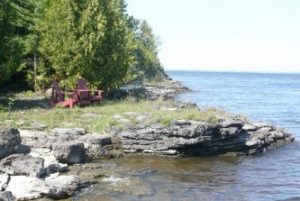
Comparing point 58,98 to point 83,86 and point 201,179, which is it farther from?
point 201,179

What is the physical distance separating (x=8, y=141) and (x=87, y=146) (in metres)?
4.19

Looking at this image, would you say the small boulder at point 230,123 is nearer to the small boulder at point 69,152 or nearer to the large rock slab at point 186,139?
the large rock slab at point 186,139

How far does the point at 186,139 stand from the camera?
2188 cm

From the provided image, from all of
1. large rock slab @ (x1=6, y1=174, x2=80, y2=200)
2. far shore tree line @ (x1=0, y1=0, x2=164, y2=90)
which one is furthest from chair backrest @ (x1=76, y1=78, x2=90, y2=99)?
large rock slab @ (x1=6, y1=174, x2=80, y2=200)

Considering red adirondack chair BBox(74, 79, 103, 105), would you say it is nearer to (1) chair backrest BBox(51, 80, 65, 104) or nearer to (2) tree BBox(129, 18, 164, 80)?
(1) chair backrest BBox(51, 80, 65, 104)

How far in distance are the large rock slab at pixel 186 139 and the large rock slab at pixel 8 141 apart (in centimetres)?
560

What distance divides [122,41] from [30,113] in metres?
10.5

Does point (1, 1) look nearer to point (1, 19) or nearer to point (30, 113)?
point (1, 19)

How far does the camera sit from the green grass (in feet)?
74.3

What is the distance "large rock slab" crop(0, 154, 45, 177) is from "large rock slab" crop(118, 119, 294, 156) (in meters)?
6.16

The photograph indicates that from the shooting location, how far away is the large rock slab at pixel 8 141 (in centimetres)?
1695

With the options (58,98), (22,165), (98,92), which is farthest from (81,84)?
(22,165)

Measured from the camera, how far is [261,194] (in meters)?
17.4

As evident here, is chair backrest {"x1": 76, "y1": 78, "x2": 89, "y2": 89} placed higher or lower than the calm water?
higher
